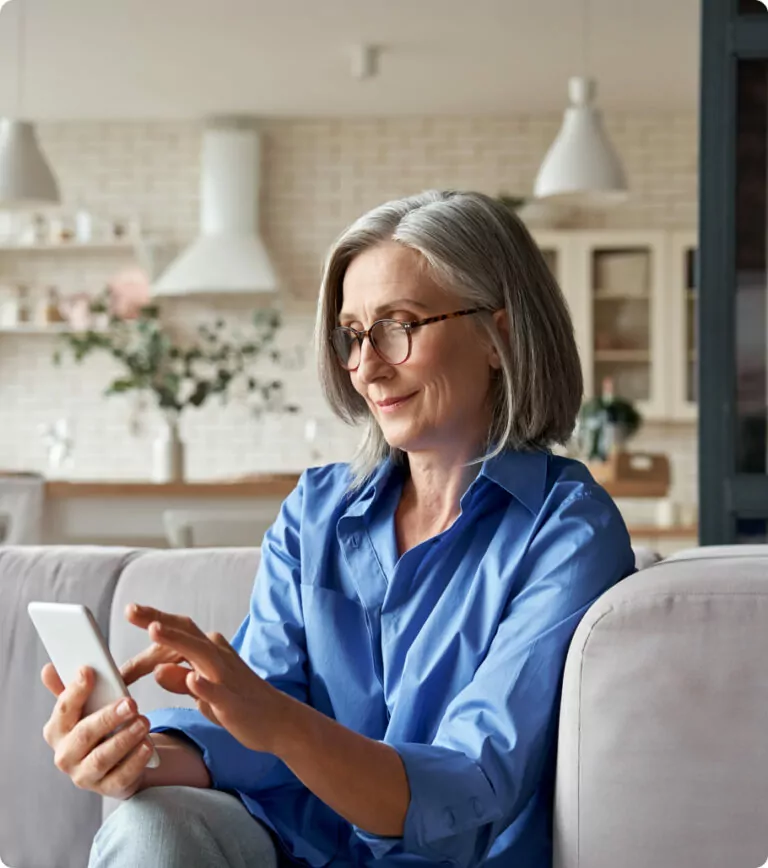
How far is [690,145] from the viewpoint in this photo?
7711 mm

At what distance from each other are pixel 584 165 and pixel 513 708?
4.02 m

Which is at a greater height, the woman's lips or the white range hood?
the white range hood

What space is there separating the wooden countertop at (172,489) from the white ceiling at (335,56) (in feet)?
7.26

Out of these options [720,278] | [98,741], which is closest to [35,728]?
[98,741]

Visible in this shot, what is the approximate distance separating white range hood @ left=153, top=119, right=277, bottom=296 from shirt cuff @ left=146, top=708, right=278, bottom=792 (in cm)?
619

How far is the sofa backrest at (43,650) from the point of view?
1982 mm

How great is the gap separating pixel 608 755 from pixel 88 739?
20.7 inches

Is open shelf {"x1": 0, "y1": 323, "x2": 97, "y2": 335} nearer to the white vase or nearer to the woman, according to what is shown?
the white vase

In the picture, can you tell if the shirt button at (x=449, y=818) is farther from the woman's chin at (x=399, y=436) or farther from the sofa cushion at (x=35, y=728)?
the sofa cushion at (x=35, y=728)

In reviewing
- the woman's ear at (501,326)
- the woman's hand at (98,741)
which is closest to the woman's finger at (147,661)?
the woman's hand at (98,741)

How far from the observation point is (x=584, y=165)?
5137 millimetres

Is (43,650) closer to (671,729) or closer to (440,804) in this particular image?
(440,804)

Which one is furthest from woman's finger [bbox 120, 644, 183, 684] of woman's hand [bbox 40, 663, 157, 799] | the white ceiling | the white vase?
the white ceiling

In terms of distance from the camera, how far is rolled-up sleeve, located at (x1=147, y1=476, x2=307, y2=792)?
60.6 inches
